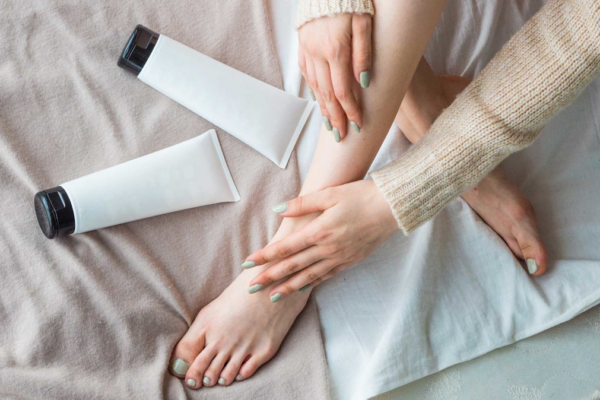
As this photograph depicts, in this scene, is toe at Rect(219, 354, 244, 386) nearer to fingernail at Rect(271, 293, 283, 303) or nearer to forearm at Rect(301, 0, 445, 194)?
fingernail at Rect(271, 293, 283, 303)

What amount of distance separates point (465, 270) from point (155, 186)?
1.79ft

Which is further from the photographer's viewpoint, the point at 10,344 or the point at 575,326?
the point at 575,326

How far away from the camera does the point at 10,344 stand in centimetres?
82

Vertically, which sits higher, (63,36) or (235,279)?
(63,36)

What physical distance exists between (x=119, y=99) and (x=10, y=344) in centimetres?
42

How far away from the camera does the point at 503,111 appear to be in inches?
30.6

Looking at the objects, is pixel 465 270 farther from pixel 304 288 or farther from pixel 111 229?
pixel 111 229

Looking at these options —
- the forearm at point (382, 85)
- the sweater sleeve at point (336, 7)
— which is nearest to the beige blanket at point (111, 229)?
the forearm at point (382, 85)

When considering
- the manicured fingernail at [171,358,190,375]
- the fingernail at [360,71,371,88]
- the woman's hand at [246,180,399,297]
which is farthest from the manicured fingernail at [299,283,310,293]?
the fingernail at [360,71,371,88]

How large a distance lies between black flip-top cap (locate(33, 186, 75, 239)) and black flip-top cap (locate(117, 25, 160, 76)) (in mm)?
240

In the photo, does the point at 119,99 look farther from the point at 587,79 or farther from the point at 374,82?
the point at 587,79

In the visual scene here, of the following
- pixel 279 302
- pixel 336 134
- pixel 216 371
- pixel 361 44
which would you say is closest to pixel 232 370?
pixel 216 371

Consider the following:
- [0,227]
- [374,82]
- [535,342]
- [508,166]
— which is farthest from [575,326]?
[0,227]

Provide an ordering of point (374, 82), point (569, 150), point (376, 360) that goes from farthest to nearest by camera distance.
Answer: point (569, 150) < point (376, 360) < point (374, 82)
